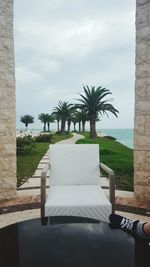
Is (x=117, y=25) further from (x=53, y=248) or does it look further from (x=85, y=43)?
Answer: (x=53, y=248)

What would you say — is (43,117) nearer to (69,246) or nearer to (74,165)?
(74,165)

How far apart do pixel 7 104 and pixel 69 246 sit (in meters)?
3.12

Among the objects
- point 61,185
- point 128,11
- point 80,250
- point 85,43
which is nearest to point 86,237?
point 80,250

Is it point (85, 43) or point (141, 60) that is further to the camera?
point (85, 43)

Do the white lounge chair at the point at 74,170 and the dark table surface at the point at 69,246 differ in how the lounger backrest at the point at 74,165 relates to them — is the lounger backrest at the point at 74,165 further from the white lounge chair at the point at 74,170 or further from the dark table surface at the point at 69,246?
the dark table surface at the point at 69,246

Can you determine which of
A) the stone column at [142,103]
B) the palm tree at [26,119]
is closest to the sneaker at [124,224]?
the stone column at [142,103]

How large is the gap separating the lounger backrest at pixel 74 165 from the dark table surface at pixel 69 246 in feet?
4.32

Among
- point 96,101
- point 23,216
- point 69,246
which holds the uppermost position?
point 96,101

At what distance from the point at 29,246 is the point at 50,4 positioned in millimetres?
6857

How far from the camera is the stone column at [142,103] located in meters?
4.27

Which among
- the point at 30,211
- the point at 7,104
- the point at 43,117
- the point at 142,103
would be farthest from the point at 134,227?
the point at 43,117

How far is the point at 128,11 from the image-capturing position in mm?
6914

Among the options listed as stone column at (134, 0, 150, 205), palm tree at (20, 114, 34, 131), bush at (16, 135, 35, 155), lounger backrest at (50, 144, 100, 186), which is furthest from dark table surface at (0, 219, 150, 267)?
palm tree at (20, 114, 34, 131)

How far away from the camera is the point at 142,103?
432 centimetres
